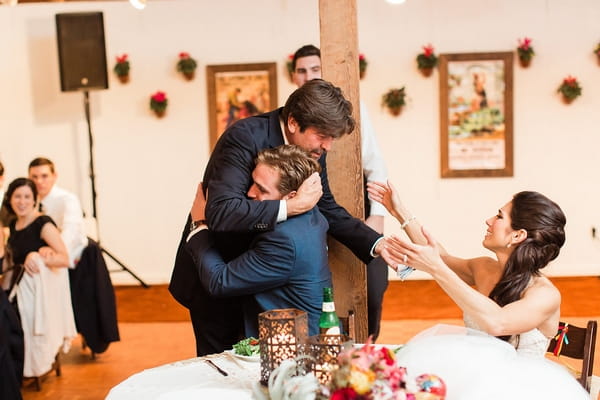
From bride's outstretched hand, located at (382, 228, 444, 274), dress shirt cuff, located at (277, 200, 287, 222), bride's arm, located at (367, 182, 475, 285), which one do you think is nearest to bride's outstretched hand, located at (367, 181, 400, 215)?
bride's arm, located at (367, 182, 475, 285)

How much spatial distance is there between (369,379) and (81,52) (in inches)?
288

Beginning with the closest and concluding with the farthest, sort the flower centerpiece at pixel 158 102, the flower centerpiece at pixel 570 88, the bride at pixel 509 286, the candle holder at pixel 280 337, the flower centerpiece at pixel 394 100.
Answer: the candle holder at pixel 280 337, the bride at pixel 509 286, the flower centerpiece at pixel 570 88, the flower centerpiece at pixel 394 100, the flower centerpiece at pixel 158 102

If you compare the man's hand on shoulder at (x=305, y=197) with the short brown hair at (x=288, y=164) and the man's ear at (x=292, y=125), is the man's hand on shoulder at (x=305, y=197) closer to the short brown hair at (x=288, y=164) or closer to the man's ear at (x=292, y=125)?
the short brown hair at (x=288, y=164)

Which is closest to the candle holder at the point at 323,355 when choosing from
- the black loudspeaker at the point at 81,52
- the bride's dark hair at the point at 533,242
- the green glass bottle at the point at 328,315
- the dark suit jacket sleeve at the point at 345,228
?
the green glass bottle at the point at 328,315

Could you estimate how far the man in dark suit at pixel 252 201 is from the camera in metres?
2.61

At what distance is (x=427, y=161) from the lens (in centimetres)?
866

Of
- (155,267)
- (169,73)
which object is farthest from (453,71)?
(155,267)

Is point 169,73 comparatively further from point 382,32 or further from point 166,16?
point 382,32

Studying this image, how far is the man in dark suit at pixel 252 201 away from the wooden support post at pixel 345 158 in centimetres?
9

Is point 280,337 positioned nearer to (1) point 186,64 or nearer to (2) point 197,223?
(2) point 197,223

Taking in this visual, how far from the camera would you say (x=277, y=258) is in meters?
2.52

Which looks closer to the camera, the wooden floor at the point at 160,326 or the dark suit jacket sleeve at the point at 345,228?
the dark suit jacket sleeve at the point at 345,228

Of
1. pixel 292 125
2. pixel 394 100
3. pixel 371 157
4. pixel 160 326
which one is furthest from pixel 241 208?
pixel 394 100

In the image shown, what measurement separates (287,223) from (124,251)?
21.7 feet
